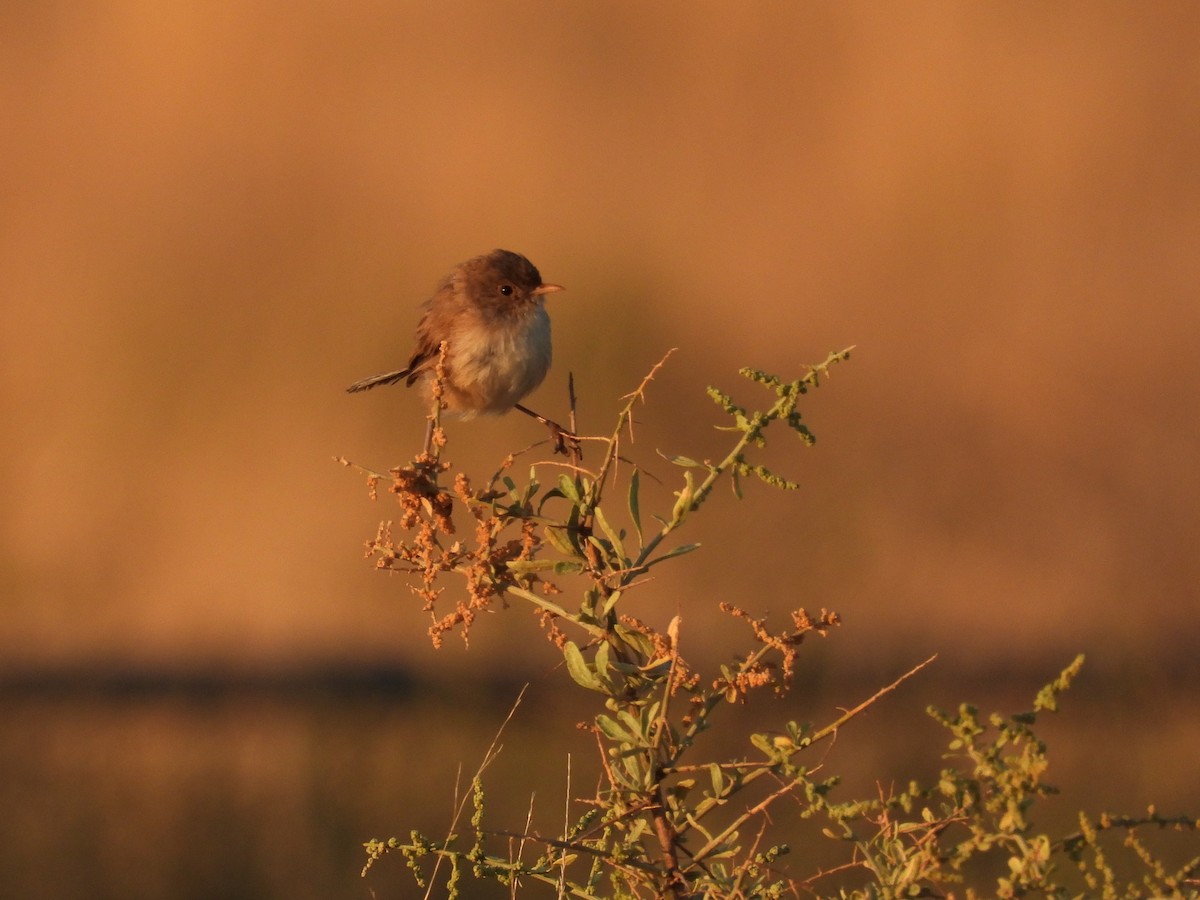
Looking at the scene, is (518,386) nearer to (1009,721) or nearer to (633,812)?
(633,812)

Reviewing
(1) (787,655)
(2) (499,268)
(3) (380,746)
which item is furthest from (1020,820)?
(3) (380,746)

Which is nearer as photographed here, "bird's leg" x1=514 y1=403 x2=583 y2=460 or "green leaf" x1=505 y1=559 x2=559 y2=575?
"green leaf" x1=505 y1=559 x2=559 y2=575

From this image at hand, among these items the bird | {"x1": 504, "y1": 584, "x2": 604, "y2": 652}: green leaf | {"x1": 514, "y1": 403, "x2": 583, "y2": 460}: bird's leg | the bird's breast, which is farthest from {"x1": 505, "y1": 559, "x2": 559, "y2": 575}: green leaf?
the bird's breast

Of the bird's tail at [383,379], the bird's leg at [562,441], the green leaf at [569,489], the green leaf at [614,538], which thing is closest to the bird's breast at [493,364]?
the bird's tail at [383,379]

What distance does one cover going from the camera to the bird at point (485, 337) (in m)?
4.50

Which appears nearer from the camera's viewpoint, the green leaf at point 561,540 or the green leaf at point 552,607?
the green leaf at point 552,607

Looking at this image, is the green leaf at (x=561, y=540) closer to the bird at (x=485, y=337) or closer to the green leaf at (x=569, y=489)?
the green leaf at (x=569, y=489)

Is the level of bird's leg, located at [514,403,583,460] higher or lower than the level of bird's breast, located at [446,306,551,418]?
lower

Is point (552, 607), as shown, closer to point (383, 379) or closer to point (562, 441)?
point (562, 441)

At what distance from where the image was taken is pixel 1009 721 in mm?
1670

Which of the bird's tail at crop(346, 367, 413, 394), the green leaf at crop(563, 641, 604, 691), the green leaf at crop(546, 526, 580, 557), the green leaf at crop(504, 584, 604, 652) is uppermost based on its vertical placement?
the bird's tail at crop(346, 367, 413, 394)

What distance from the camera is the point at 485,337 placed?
4.54m

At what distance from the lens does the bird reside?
450 cm

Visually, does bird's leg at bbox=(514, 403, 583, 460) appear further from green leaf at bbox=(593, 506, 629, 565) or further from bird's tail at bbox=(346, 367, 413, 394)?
green leaf at bbox=(593, 506, 629, 565)
